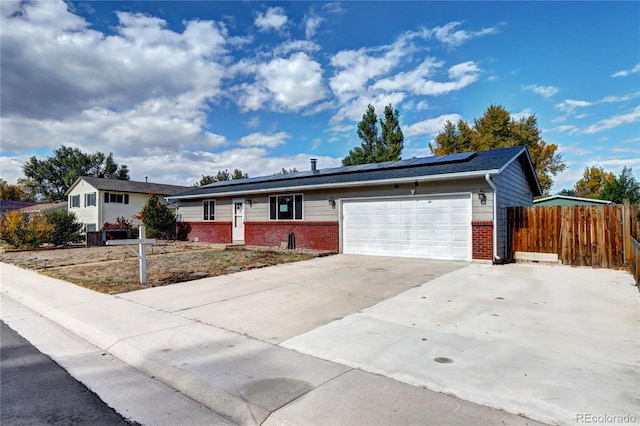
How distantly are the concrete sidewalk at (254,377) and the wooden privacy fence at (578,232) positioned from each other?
8.71m

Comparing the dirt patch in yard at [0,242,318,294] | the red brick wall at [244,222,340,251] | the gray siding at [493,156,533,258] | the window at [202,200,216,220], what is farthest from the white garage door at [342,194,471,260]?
the window at [202,200,216,220]

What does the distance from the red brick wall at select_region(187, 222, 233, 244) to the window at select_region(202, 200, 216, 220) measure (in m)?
0.40

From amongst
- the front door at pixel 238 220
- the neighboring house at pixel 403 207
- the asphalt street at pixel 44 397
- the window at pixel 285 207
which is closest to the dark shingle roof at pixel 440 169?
the neighboring house at pixel 403 207

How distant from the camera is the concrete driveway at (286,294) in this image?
17.4 ft

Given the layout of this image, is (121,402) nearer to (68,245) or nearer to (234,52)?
(234,52)

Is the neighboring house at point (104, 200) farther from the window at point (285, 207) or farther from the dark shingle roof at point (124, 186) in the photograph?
the window at point (285, 207)

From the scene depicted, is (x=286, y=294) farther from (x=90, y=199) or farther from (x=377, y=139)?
(x=377, y=139)

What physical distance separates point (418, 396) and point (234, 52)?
15610mm

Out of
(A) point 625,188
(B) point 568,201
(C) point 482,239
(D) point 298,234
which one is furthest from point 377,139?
(C) point 482,239

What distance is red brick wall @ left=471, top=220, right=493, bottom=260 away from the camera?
10.9 meters

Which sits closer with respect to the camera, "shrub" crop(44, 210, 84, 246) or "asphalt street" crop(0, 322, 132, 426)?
"asphalt street" crop(0, 322, 132, 426)

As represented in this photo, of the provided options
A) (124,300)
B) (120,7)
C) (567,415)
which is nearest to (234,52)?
(120,7)

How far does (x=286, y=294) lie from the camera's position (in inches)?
281

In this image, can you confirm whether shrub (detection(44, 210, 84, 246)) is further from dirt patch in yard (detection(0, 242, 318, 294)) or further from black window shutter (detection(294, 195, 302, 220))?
black window shutter (detection(294, 195, 302, 220))
